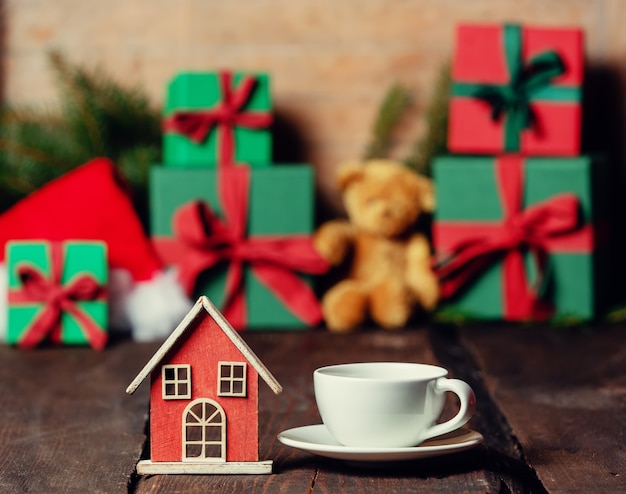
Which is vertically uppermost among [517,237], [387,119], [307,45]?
[307,45]

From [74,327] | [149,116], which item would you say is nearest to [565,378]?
[74,327]

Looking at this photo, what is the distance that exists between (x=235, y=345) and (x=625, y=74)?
5.12 feet

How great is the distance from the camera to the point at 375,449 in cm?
76

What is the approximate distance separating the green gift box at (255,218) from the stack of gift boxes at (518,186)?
284 millimetres

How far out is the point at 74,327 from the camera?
1.59 meters

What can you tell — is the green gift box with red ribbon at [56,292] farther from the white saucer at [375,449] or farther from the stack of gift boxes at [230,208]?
the white saucer at [375,449]

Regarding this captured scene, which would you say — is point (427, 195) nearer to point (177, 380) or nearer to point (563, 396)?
point (563, 396)

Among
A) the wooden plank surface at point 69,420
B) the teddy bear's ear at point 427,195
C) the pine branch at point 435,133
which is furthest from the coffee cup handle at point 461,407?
the pine branch at point 435,133

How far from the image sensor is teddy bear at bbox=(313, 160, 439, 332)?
174cm

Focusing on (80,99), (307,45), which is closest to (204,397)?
(80,99)

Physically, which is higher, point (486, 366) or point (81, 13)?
point (81, 13)

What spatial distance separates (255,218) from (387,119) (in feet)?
1.51

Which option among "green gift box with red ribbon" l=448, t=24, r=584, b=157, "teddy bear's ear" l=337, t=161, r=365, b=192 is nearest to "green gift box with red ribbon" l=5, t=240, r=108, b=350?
"teddy bear's ear" l=337, t=161, r=365, b=192

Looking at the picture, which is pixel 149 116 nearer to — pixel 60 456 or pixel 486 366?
pixel 486 366
